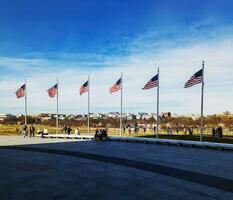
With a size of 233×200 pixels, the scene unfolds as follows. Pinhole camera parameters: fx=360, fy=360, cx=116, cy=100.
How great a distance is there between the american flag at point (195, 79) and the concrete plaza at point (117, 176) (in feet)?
25.9

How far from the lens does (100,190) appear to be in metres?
12.3

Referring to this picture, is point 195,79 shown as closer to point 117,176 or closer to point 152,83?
point 152,83

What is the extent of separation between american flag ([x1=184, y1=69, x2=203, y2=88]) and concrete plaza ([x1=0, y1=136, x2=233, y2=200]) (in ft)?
25.9

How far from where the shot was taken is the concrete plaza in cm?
1181

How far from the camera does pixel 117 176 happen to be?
49.5 ft

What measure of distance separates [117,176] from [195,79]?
15.7m

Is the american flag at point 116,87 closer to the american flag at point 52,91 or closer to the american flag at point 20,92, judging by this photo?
the american flag at point 52,91

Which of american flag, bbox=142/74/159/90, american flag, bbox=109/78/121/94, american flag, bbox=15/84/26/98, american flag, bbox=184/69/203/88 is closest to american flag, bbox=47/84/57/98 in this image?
american flag, bbox=15/84/26/98

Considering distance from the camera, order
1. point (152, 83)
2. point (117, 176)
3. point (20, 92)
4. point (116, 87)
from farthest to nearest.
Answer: point (20, 92) < point (116, 87) < point (152, 83) < point (117, 176)

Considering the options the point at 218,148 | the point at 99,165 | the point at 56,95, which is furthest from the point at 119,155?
the point at 56,95

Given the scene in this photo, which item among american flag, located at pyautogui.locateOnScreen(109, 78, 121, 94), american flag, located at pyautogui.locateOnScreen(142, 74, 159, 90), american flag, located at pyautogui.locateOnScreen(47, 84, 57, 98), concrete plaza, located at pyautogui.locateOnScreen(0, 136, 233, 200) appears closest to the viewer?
concrete plaza, located at pyautogui.locateOnScreen(0, 136, 233, 200)

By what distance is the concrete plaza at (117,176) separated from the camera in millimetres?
11812

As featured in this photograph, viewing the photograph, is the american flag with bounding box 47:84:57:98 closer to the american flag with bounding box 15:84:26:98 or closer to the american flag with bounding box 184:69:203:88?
the american flag with bounding box 15:84:26:98

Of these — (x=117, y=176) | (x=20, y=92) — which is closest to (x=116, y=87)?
(x=20, y=92)
